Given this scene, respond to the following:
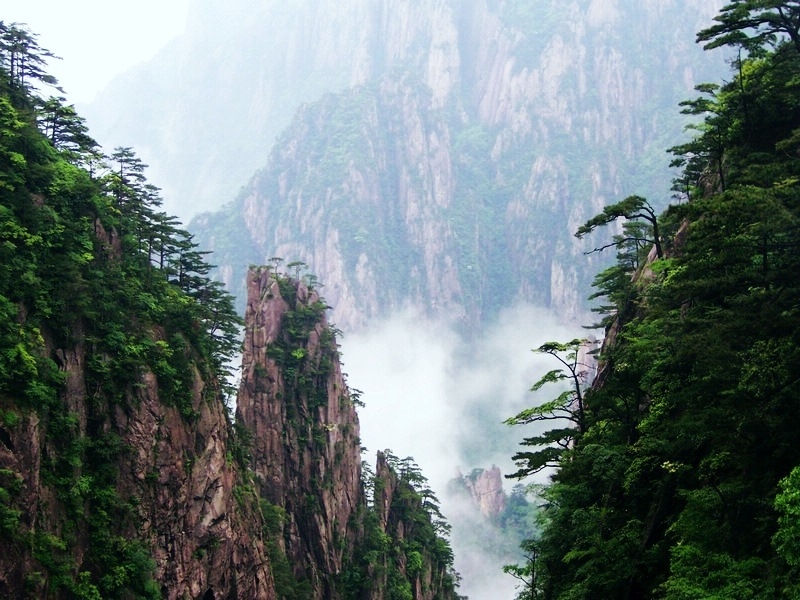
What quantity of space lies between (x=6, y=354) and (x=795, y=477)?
29.9 m

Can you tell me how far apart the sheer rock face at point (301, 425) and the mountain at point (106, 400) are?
80.3 inches

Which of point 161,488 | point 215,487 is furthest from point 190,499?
point 161,488

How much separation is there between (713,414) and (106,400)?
103 ft

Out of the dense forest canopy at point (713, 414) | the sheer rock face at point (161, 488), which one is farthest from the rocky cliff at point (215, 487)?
the dense forest canopy at point (713, 414)

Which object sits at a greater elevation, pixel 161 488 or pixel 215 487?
pixel 215 487

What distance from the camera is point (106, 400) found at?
138 feet

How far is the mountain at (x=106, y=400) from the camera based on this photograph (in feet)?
115

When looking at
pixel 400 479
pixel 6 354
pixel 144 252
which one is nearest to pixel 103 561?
pixel 6 354

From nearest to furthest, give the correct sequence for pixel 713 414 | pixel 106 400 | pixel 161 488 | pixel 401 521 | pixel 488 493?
pixel 713 414 → pixel 106 400 → pixel 161 488 → pixel 401 521 → pixel 488 493

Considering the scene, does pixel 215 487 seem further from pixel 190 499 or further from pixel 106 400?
pixel 106 400

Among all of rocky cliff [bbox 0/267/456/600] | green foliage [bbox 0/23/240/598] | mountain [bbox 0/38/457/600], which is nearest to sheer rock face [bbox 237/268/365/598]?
rocky cliff [bbox 0/267/456/600]

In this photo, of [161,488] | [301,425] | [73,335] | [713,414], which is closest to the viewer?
[713,414]

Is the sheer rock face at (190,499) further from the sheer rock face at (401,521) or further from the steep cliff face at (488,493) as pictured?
the steep cliff face at (488,493)

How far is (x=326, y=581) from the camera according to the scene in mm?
72125
